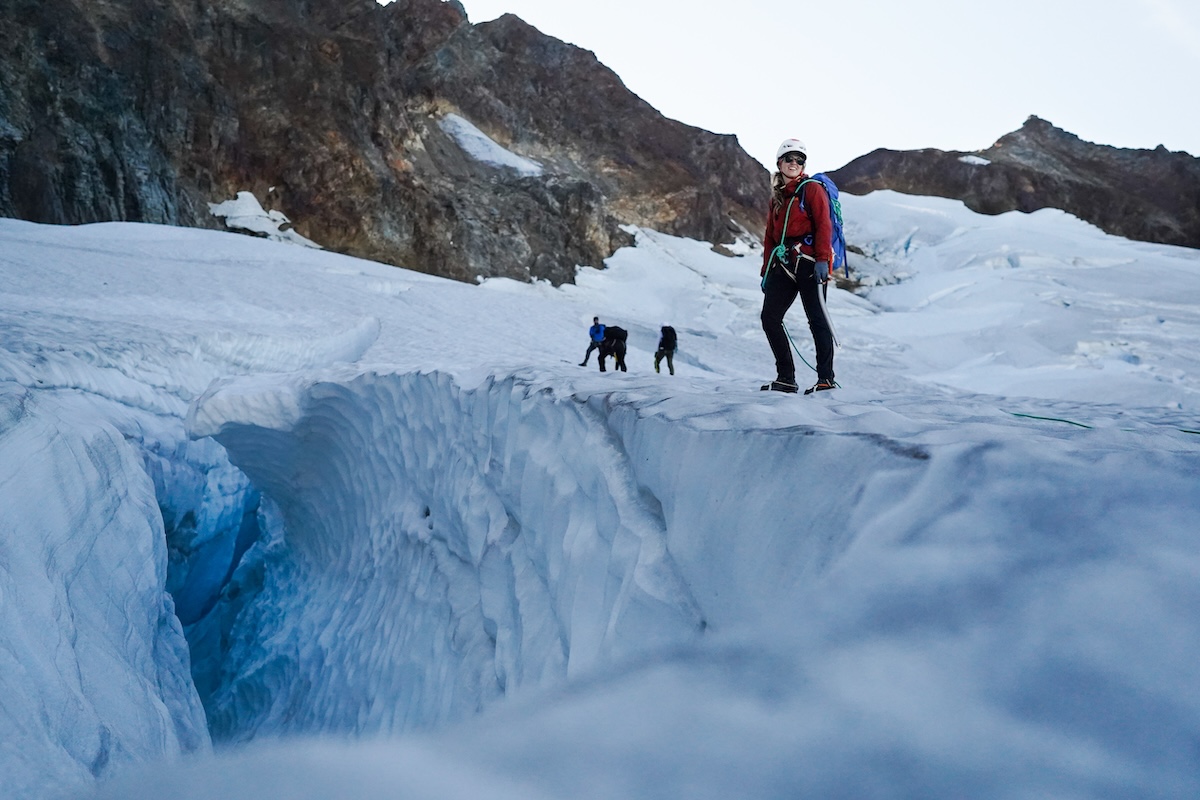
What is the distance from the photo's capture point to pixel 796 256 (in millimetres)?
3438

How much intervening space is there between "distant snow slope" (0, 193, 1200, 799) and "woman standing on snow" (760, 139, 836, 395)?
420mm

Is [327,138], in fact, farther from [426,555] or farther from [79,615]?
[79,615]

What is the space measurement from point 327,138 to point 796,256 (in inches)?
1026

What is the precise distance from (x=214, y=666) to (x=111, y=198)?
743 inches

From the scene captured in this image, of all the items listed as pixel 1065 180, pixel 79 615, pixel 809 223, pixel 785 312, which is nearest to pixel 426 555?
pixel 79 615

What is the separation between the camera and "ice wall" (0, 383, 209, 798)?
82.7 inches

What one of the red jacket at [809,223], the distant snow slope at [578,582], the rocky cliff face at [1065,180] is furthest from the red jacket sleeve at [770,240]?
the rocky cliff face at [1065,180]

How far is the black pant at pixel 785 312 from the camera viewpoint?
11.2 ft

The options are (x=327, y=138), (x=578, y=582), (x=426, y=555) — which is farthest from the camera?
(x=327, y=138)

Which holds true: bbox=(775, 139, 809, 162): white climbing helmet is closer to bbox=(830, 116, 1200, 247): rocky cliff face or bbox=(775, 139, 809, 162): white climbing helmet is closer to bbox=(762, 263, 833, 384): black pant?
bbox=(762, 263, 833, 384): black pant

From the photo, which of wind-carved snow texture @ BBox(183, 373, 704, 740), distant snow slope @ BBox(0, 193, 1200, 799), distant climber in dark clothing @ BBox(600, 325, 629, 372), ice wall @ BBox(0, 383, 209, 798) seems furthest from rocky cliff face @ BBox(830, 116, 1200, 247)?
ice wall @ BBox(0, 383, 209, 798)

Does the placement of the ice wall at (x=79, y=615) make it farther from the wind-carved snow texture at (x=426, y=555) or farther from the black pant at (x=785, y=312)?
the black pant at (x=785, y=312)

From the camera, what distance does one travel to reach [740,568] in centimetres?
149

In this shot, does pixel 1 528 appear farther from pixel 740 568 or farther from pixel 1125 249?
pixel 1125 249
